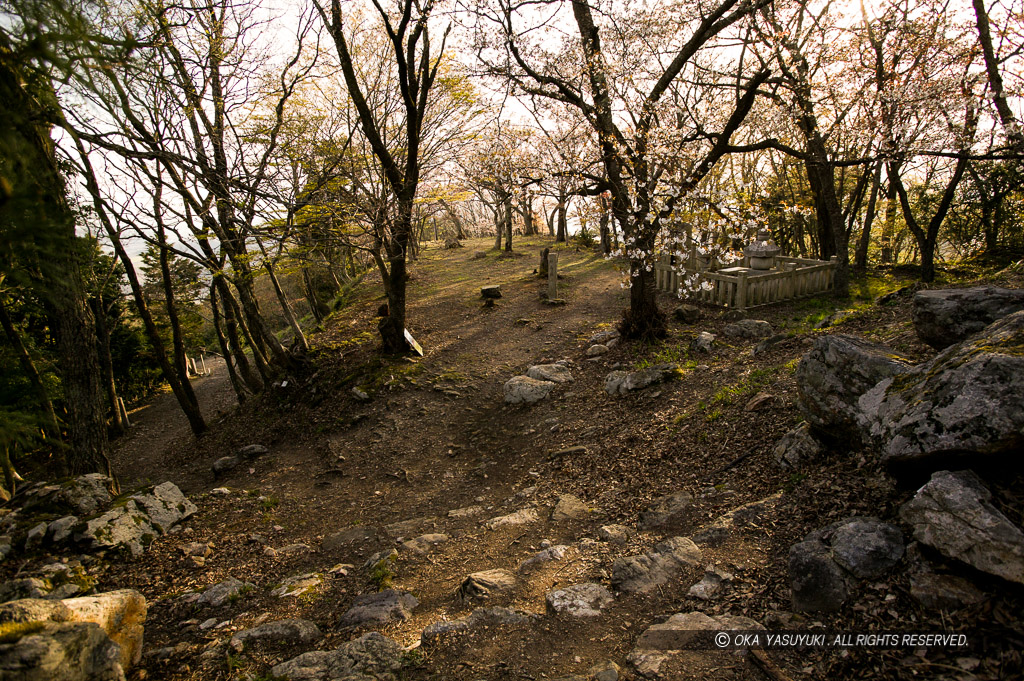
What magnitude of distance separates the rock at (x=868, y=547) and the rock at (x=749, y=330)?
637cm

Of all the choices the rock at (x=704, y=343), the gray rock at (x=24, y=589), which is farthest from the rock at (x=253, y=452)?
the rock at (x=704, y=343)

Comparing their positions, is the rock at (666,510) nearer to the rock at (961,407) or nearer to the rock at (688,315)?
the rock at (961,407)

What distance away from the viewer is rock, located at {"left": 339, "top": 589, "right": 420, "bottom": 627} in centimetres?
377

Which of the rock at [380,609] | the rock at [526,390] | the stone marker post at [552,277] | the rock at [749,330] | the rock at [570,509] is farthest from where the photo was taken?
the stone marker post at [552,277]

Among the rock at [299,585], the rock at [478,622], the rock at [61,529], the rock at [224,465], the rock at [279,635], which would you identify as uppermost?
the rock at [61,529]

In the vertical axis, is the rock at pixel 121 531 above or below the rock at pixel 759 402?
below

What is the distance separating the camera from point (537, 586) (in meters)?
3.89

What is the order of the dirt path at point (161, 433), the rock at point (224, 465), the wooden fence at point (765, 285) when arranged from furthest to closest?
the wooden fence at point (765, 285)
the dirt path at point (161, 433)
the rock at point (224, 465)

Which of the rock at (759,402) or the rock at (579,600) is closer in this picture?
the rock at (579,600)

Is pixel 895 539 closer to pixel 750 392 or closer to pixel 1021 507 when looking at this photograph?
pixel 1021 507

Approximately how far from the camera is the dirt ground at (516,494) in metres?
3.07

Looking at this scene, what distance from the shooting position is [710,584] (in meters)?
3.42

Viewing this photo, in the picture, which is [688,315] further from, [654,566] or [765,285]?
[654,566]

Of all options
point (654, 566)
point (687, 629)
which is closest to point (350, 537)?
point (654, 566)
